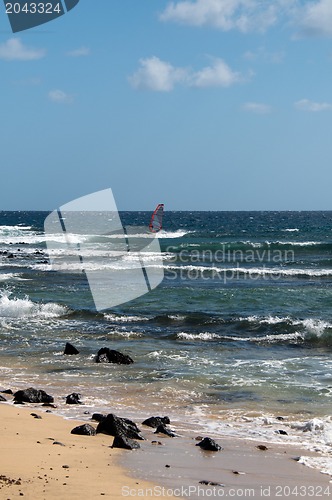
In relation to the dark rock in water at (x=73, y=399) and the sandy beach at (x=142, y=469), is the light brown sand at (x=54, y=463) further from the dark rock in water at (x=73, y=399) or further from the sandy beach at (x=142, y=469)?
the dark rock in water at (x=73, y=399)

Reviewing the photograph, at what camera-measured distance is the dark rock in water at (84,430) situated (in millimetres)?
8203

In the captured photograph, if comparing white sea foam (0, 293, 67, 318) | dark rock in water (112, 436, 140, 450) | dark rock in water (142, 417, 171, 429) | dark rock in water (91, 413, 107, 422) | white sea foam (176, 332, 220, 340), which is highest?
dark rock in water (112, 436, 140, 450)

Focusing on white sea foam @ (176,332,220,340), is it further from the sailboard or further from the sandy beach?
the sailboard

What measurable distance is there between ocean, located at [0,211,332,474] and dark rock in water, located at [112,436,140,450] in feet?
Answer: 4.52

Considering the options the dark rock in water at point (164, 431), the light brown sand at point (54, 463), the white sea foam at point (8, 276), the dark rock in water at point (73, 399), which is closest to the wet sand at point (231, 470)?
the dark rock in water at point (164, 431)

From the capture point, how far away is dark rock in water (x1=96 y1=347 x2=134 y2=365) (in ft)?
44.2

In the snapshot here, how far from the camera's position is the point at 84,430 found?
8227 mm

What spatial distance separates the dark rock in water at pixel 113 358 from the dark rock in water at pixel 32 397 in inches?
132

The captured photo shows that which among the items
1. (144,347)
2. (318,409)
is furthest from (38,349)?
(318,409)

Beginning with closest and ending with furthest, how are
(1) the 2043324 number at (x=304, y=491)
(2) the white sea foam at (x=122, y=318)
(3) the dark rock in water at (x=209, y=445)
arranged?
(1) the 2043324 number at (x=304, y=491) → (3) the dark rock in water at (x=209, y=445) → (2) the white sea foam at (x=122, y=318)

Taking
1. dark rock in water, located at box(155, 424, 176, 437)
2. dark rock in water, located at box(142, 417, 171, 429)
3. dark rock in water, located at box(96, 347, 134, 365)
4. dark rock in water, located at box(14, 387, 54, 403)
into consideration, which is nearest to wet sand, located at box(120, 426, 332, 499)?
dark rock in water, located at box(155, 424, 176, 437)

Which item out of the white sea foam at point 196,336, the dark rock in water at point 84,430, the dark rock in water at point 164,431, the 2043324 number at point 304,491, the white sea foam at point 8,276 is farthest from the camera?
the white sea foam at point 8,276

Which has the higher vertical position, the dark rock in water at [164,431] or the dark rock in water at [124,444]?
the dark rock in water at [124,444]

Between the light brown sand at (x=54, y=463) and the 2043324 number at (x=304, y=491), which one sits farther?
the 2043324 number at (x=304, y=491)
